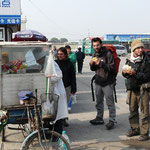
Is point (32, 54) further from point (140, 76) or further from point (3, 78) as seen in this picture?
point (140, 76)

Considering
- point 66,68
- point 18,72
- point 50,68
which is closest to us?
point 50,68

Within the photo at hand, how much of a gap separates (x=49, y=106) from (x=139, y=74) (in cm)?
180

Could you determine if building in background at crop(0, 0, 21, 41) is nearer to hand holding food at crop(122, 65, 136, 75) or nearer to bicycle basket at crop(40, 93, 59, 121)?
hand holding food at crop(122, 65, 136, 75)

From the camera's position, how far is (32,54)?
440 cm

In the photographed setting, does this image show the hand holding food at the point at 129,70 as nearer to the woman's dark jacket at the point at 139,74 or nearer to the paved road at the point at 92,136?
the woman's dark jacket at the point at 139,74

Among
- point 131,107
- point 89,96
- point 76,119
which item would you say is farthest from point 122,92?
point 131,107

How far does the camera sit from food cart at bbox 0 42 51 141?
414cm

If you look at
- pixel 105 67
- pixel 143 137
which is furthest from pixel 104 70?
pixel 143 137

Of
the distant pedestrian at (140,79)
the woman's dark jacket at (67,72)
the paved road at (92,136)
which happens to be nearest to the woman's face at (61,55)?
the woman's dark jacket at (67,72)

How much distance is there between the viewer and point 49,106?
3.76 meters

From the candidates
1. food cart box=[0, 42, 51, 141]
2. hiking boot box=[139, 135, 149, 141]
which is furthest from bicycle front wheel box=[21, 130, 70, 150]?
hiking boot box=[139, 135, 149, 141]

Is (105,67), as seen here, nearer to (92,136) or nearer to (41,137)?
(92,136)

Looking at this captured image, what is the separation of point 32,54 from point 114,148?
2.11 meters

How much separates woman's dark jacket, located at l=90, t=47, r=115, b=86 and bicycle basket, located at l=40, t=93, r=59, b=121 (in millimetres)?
1782
